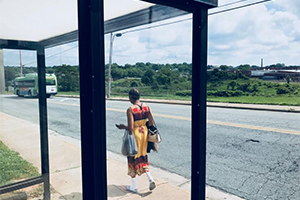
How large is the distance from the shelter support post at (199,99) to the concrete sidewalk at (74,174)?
138 cm

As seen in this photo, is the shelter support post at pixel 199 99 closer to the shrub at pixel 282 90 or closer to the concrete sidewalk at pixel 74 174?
the concrete sidewalk at pixel 74 174

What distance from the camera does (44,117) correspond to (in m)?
3.08

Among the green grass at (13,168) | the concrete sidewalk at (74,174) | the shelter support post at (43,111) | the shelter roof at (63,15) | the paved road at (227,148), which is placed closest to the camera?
the shelter roof at (63,15)

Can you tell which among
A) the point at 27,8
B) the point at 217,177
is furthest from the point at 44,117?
the point at 217,177

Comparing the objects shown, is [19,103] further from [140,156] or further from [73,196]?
[140,156]

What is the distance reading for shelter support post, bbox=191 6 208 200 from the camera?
A: 1928 mm

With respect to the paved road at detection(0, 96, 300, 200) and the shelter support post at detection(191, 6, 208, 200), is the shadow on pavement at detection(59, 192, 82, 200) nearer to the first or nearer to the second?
the paved road at detection(0, 96, 300, 200)

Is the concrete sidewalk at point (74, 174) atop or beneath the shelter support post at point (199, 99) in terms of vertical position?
beneath

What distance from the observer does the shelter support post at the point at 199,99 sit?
6.32 ft

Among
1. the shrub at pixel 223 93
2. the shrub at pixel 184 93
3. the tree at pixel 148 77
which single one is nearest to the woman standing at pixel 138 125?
the tree at pixel 148 77

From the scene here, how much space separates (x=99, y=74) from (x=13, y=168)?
3.43 meters

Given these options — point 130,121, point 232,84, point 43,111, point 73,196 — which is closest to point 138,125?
point 130,121

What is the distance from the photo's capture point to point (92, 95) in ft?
4.66

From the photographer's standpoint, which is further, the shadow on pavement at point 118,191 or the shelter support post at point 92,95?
the shadow on pavement at point 118,191
